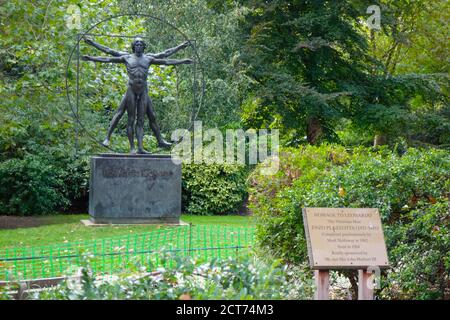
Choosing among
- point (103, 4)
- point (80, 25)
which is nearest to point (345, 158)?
point (80, 25)

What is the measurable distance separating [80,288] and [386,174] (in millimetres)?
4647

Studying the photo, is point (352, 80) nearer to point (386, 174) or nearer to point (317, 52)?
point (317, 52)

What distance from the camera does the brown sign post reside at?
273 inches

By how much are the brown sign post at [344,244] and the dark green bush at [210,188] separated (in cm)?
1440

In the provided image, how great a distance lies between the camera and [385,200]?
8.78 m

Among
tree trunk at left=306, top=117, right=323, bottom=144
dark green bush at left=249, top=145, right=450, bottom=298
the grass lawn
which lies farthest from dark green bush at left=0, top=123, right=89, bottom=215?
dark green bush at left=249, top=145, right=450, bottom=298

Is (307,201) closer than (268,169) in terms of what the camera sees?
Yes

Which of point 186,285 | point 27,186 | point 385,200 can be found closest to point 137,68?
point 385,200

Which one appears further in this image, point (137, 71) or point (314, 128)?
point (314, 128)

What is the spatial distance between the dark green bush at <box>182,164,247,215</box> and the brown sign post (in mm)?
14403

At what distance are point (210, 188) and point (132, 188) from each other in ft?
29.5

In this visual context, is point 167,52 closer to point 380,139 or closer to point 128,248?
point 128,248

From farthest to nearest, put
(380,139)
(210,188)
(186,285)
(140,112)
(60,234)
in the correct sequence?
(380,139) → (210,188) → (60,234) → (140,112) → (186,285)
